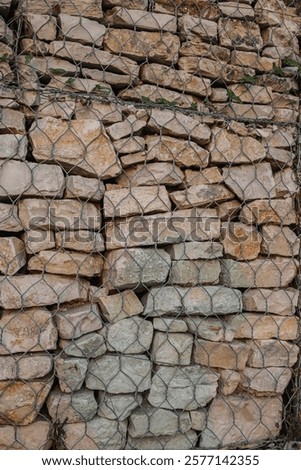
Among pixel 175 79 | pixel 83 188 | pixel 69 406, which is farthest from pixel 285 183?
pixel 69 406

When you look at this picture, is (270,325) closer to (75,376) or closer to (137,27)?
(75,376)

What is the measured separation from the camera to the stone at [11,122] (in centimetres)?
151

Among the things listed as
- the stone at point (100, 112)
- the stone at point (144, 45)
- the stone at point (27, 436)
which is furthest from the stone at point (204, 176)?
the stone at point (27, 436)

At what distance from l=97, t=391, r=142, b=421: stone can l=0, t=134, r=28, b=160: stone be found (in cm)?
88

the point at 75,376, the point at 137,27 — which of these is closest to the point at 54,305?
the point at 75,376

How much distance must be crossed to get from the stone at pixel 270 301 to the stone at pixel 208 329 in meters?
0.14

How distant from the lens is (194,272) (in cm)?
166

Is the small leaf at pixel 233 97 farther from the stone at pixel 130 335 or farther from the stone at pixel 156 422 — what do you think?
the stone at pixel 156 422

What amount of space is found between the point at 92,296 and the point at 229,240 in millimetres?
562

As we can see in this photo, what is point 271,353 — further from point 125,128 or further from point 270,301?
point 125,128

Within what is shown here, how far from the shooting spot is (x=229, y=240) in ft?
5.61

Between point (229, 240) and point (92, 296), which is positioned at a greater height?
point (229, 240)

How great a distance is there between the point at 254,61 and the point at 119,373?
1343 millimetres
